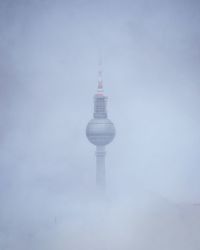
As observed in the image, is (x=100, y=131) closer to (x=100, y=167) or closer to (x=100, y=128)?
(x=100, y=128)

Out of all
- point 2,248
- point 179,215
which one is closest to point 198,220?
point 179,215

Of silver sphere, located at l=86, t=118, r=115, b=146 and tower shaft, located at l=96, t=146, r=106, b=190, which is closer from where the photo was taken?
silver sphere, located at l=86, t=118, r=115, b=146

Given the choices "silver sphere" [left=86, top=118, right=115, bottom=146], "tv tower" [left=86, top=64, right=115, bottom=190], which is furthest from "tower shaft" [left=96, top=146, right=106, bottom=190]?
"silver sphere" [left=86, top=118, right=115, bottom=146]

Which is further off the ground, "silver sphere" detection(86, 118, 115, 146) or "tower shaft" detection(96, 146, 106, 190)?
"silver sphere" detection(86, 118, 115, 146)

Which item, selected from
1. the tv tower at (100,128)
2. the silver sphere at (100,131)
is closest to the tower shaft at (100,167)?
the tv tower at (100,128)

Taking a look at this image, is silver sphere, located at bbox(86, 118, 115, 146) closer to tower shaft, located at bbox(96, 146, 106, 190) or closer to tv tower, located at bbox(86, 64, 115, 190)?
tv tower, located at bbox(86, 64, 115, 190)

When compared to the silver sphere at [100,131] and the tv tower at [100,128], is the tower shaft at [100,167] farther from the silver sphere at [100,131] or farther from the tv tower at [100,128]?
the silver sphere at [100,131]

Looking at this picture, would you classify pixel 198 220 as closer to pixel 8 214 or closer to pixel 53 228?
pixel 53 228

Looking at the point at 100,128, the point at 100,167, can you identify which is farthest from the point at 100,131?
the point at 100,167
